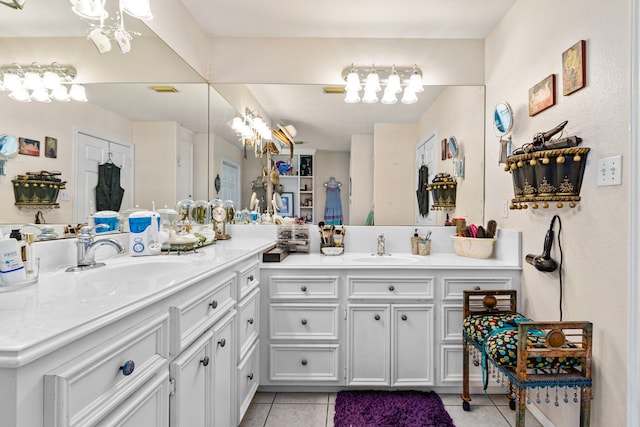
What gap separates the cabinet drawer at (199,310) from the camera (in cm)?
103

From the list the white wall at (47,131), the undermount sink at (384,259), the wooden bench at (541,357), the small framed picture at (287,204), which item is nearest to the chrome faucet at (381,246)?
the undermount sink at (384,259)

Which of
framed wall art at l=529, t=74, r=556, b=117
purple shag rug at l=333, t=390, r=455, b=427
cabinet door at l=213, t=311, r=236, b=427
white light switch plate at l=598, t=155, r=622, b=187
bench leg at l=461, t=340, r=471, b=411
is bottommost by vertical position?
purple shag rug at l=333, t=390, r=455, b=427

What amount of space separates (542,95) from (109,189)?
2.23m

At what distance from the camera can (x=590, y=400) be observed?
137 centimetres

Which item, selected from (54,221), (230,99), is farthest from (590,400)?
(230,99)

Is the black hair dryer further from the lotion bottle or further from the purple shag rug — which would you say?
the lotion bottle

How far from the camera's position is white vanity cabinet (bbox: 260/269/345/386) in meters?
1.98

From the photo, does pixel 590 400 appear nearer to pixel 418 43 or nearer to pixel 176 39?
pixel 418 43

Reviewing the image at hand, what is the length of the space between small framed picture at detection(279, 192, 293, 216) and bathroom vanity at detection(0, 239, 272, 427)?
97cm

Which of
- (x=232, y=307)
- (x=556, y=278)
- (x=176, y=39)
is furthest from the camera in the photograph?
(x=176, y=39)

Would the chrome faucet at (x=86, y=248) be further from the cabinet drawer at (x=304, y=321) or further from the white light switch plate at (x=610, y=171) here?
the white light switch plate at (x=610, y=171)

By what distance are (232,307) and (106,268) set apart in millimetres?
534

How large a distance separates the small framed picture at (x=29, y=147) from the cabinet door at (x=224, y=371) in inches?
35.9

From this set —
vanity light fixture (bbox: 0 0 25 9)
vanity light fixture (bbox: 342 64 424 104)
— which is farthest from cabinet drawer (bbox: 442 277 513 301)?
vanity light fixture (bbox: 0 0 25 9)
